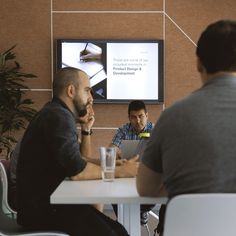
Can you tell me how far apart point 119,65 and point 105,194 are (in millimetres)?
4366

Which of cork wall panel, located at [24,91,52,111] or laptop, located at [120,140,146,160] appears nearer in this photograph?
laptop, located at [120,140,146,160]

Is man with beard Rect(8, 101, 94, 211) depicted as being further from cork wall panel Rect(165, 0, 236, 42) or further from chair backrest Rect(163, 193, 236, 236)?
cork wall panel Rect(165, 0, 236, 42)

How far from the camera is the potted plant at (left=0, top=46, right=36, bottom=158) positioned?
5949 mm

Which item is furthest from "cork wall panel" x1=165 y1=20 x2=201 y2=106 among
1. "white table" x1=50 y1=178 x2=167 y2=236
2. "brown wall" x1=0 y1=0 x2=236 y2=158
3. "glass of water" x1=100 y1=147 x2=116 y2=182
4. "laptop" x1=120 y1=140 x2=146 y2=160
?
Answer: "glass of water" x1=100 y1=147 x2=116 y2=182

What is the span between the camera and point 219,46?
166 cm

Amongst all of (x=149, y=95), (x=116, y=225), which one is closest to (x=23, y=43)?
(x=149, y=95)

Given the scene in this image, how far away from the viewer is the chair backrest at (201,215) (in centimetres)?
139

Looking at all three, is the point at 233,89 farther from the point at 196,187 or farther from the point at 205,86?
the point at 196,187

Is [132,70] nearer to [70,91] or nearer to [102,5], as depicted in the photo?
[102,5]

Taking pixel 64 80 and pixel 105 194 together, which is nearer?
pixel 105 194

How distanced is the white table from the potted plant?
12.3 feet

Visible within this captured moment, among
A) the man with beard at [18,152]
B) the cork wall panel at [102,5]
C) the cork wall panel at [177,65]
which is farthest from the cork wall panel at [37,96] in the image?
the man with beard at [18,152]

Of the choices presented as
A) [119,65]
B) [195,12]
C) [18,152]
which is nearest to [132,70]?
[119,65]

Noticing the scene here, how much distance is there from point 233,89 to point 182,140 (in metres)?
0.23
